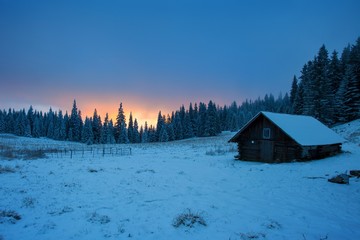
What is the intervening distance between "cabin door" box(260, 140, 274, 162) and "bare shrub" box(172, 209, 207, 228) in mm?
17996

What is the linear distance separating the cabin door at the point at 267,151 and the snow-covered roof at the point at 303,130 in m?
2.49

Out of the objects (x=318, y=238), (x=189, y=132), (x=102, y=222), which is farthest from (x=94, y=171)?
(x=189, y=132)

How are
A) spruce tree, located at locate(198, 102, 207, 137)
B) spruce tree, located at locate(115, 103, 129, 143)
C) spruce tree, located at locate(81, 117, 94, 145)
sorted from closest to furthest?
spruce tree, located at locate(81, 117, 94, 145), spruce tree, located at locate(115, 103, 129, 143), spruce tree, located at locate(198, 102, 207, 137)

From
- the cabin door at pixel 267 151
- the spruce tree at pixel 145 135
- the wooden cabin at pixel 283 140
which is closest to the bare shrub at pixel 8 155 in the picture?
the wooden cabin at pixel 283 140

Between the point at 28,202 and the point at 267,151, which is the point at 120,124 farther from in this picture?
the point at 28,202

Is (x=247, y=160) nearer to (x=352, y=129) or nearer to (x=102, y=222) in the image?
(x=102, y=222)

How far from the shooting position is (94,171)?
1936cm

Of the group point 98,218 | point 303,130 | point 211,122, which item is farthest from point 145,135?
point 98,218

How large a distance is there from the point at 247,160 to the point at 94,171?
55.8 ft

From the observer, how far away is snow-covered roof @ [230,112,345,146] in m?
22.6

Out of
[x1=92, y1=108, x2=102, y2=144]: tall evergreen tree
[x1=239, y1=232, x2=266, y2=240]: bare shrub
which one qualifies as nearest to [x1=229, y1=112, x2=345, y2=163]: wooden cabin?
[x1=239, y1=232, x2=266, y2=240]: bare shrub

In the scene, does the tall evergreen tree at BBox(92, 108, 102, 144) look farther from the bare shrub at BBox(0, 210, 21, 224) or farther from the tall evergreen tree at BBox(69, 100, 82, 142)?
the bare shrub at BBox(0, 210, 21, 224)

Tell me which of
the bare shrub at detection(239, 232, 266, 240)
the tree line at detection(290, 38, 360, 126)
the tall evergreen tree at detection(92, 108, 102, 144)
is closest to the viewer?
the bare shrub at detection(239, 232, 266, 240)

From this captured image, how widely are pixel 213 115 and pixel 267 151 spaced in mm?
64353
